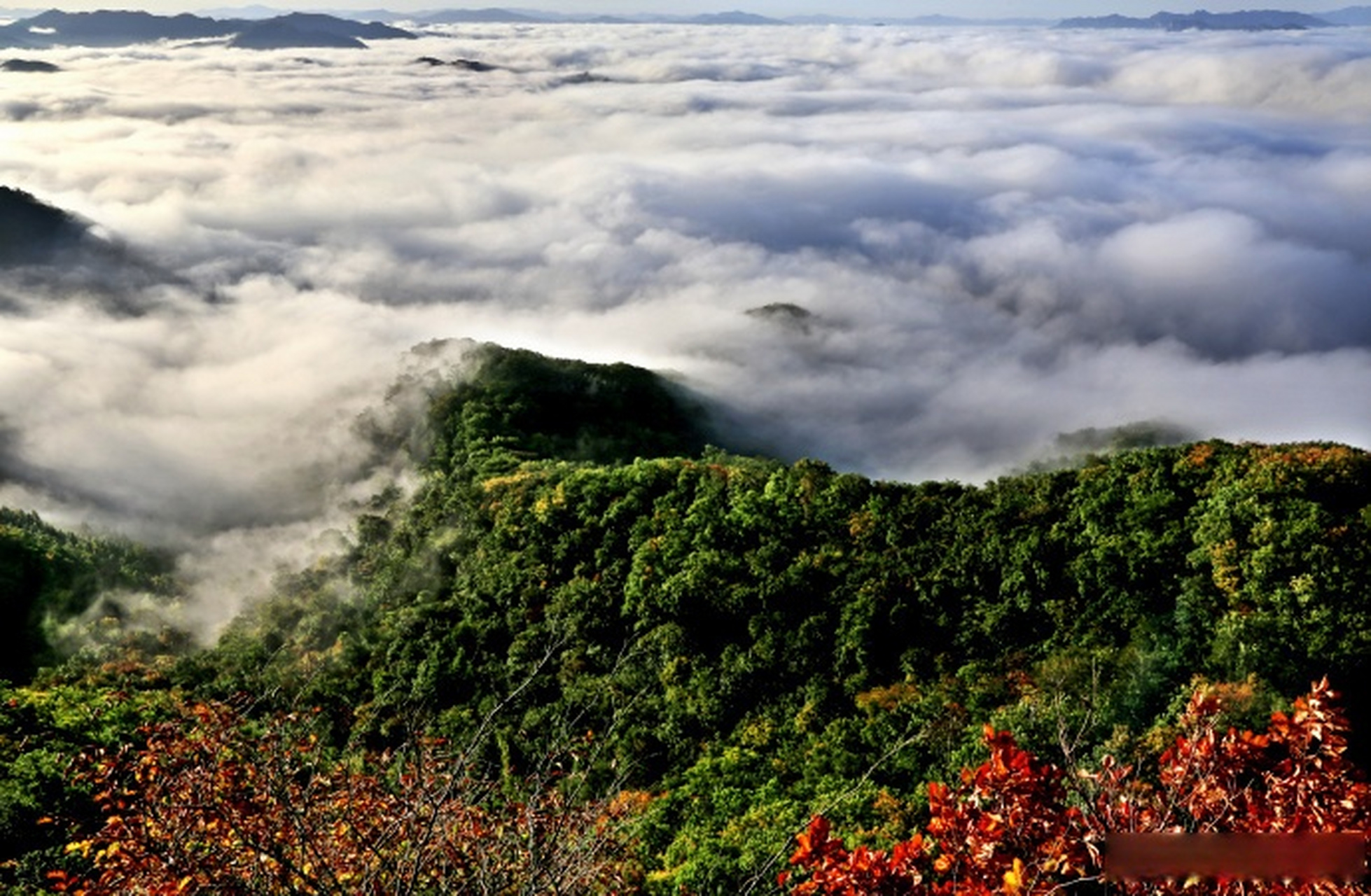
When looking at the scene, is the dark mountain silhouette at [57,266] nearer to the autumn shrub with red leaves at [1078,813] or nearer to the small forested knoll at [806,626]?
the small forested knoll at [806,626]

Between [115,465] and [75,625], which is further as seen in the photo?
[115,465]

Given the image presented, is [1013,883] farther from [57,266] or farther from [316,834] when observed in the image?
[57,266]

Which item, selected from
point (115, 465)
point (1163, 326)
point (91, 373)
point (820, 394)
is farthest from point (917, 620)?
point (1163, 326)

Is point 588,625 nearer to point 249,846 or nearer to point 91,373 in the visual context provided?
point 249,846

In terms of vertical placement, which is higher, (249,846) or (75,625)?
(249,846)

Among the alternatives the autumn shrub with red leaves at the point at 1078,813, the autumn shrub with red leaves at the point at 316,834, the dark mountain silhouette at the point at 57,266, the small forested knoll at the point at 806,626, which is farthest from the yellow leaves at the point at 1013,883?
the dark mountain silhouette at the point at 57,266

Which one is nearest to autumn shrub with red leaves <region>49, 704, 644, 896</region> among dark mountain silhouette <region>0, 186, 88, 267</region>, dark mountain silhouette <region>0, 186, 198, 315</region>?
dark mountain silhouette <region>0, 186, 198, 315</region>

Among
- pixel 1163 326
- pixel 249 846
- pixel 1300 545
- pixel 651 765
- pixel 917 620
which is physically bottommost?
pixel 1163 326

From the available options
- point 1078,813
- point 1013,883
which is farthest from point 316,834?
point 1078,813

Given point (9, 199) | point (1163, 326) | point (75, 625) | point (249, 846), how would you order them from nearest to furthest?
point (249, 846) → point (75, 625) → point (9, 199) → point (1163, 326)
